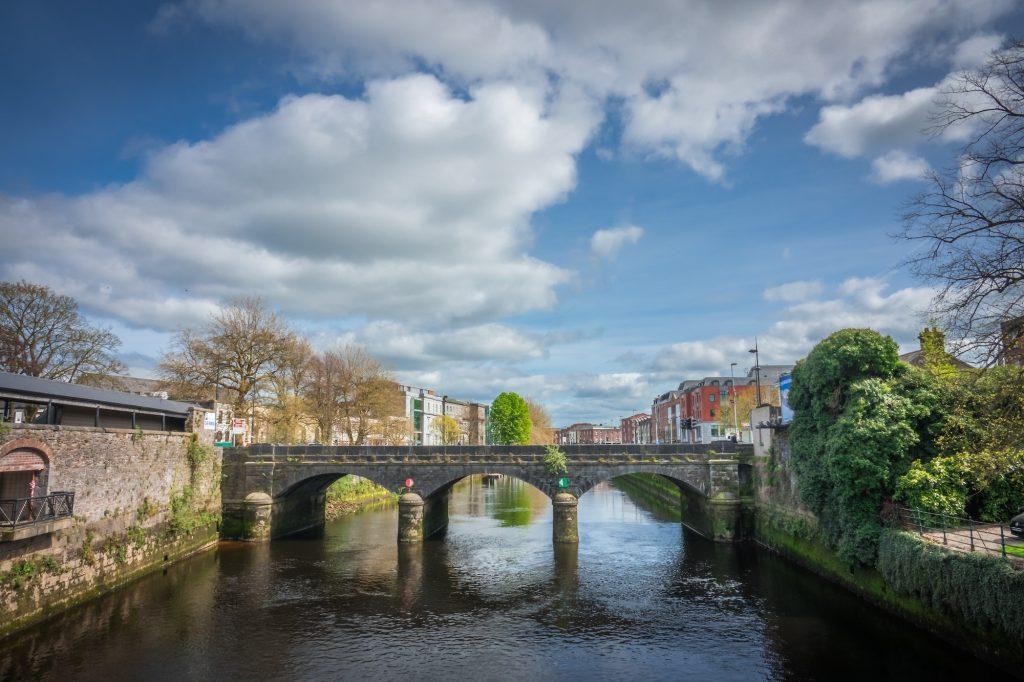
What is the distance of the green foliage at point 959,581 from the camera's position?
15.9 metres

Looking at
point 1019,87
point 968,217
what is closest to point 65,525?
point 968,217

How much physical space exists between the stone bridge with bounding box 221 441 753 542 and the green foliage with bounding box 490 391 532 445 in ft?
187

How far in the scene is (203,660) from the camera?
62.8 ft

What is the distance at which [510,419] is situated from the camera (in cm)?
9994

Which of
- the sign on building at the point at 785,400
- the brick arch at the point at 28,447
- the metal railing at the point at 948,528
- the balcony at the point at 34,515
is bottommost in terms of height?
the metal railing at the point at 948,528

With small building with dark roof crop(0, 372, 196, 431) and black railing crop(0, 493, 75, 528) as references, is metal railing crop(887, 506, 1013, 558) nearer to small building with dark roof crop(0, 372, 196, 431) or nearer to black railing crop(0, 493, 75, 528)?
black railing crop(0, 493, 75, 528)

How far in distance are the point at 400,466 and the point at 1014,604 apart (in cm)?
3252

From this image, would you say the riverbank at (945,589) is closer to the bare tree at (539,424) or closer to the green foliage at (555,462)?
the green foliage at (555,462)

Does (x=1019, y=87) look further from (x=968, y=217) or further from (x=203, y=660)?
(x=203, y=660)

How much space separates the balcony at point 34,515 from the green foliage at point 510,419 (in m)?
76.9

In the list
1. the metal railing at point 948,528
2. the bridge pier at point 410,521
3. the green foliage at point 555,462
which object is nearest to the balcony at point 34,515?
the bridge pier at point 410,521

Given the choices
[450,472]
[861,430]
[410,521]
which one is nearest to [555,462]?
[450,472]

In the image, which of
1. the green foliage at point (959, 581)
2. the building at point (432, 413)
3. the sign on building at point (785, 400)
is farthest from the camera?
the building at point (432, 413)

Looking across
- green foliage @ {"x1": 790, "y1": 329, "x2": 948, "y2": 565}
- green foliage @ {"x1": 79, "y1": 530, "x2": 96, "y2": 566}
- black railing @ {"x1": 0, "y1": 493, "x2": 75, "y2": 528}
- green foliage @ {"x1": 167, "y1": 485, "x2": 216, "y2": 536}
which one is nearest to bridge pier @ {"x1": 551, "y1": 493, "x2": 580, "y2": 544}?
→ green foliage @ {"x1": 790, "y1": 329, "x2": 948, "y2": 565}
